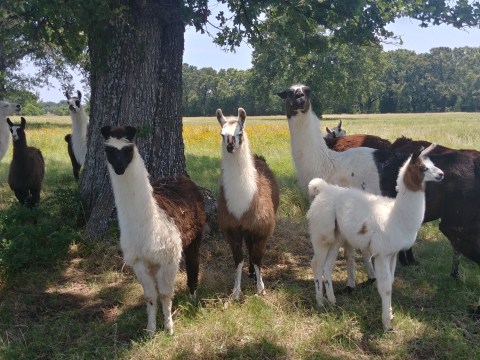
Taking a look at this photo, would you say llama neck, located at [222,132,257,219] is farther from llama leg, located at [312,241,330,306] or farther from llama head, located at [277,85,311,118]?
llama head, located at [277,85,311,118]

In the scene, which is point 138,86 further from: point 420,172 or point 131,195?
point 420,172

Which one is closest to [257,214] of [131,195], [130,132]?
[131,195]

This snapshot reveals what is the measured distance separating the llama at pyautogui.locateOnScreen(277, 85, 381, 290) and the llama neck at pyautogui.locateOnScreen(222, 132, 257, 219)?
1.64 metres

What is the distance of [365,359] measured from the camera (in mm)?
3791

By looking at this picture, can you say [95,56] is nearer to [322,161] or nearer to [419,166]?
[322,161]

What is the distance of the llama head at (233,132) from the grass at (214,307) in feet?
5.57

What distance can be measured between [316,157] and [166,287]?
3189 millimetres

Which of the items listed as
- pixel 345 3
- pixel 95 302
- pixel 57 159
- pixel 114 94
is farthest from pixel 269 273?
pixel 57 159

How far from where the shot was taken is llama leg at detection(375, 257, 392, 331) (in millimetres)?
4234

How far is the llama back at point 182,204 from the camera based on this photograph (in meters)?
4.59

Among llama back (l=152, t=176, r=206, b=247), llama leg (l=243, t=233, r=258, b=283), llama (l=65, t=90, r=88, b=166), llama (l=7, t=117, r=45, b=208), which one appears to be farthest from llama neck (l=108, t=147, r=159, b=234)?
llama (l=65, t=90, r=88, b=166)

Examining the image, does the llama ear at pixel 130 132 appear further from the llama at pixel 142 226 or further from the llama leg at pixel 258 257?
the llama leg at pixel 258 257

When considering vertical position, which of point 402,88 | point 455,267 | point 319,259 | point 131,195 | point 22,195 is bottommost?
point 455,267

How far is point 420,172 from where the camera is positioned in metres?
4.17
